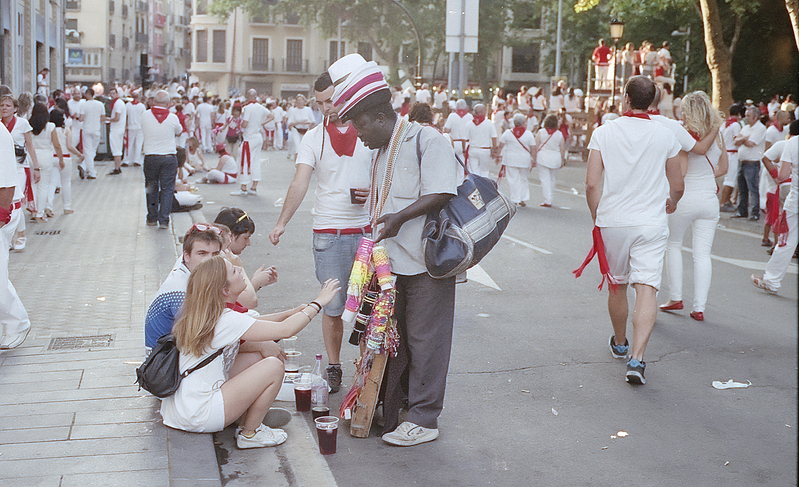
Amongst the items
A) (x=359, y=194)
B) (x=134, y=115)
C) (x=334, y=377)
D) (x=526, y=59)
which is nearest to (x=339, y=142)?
(x=359, y=194)

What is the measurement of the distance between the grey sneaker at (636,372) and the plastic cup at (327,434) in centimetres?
222

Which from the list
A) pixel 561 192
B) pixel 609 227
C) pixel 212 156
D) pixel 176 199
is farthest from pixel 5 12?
pixel 609 227

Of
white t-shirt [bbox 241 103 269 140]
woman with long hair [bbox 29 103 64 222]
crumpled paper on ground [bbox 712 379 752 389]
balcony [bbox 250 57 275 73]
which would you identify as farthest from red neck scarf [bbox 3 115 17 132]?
balcony [bbox 250 57 275 73]

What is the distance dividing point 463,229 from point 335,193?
1250mm

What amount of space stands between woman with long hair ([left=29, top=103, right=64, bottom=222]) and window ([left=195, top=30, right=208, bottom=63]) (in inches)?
2687

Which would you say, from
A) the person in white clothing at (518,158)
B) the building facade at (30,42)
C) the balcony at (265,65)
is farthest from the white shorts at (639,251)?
the balcony at (265,65)

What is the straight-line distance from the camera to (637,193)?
652 centimetres

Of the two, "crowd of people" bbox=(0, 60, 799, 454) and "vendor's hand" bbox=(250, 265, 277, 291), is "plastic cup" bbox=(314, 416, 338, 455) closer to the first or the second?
"crowd of people" bbox=(0, 60, 799, 454)

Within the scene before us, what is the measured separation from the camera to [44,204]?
46.1 feet

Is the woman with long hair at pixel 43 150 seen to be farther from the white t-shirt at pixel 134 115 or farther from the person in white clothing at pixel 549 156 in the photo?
the white t-shirt at pixel 134 115

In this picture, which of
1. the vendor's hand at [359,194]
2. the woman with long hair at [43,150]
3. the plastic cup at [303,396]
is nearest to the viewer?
the plastic cup at [303,396]

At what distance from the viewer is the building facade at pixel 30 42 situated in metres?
26.4

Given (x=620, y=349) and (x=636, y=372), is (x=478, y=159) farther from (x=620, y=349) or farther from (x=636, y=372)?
(x=636, y=372)

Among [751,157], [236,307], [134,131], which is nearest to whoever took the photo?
[236,307]
